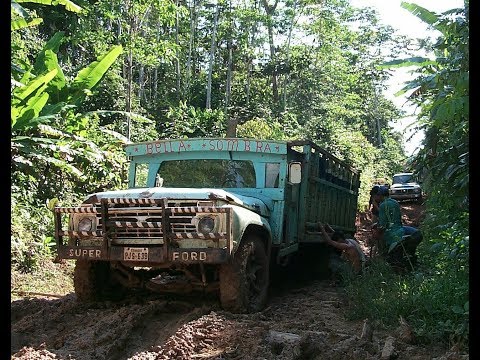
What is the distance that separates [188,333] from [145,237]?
1285mm

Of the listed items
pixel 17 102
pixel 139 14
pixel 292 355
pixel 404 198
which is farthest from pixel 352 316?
pixel 404 198

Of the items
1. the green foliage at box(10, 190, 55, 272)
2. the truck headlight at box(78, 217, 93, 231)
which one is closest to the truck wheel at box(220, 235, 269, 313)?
the truck headlight at box(78, 217, 93, 231)

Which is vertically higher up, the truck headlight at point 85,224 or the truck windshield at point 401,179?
the truck windshield at point 401,179

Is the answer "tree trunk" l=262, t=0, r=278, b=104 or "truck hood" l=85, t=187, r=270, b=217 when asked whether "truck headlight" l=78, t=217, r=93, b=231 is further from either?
"tree trunk" l=262, t=0, r=278, b=104

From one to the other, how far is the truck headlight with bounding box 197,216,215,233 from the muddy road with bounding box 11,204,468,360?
2.64 ft

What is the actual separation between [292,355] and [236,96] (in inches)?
994

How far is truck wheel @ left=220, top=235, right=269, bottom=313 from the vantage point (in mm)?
5605

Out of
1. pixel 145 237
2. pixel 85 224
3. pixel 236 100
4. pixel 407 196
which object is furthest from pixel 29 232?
pixel 236 100

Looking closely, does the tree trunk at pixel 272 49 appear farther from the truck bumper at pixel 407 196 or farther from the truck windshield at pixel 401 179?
the truck bumper at pixel 407 196

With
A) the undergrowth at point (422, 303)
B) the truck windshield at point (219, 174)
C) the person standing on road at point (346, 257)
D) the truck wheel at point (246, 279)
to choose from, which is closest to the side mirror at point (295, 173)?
the truck windshield at point (219, 174)

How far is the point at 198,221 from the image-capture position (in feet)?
18.2

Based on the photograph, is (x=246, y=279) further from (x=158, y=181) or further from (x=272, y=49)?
(x=272, y=49)

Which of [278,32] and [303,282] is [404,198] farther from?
[303,282]

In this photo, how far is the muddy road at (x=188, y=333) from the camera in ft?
14.4
